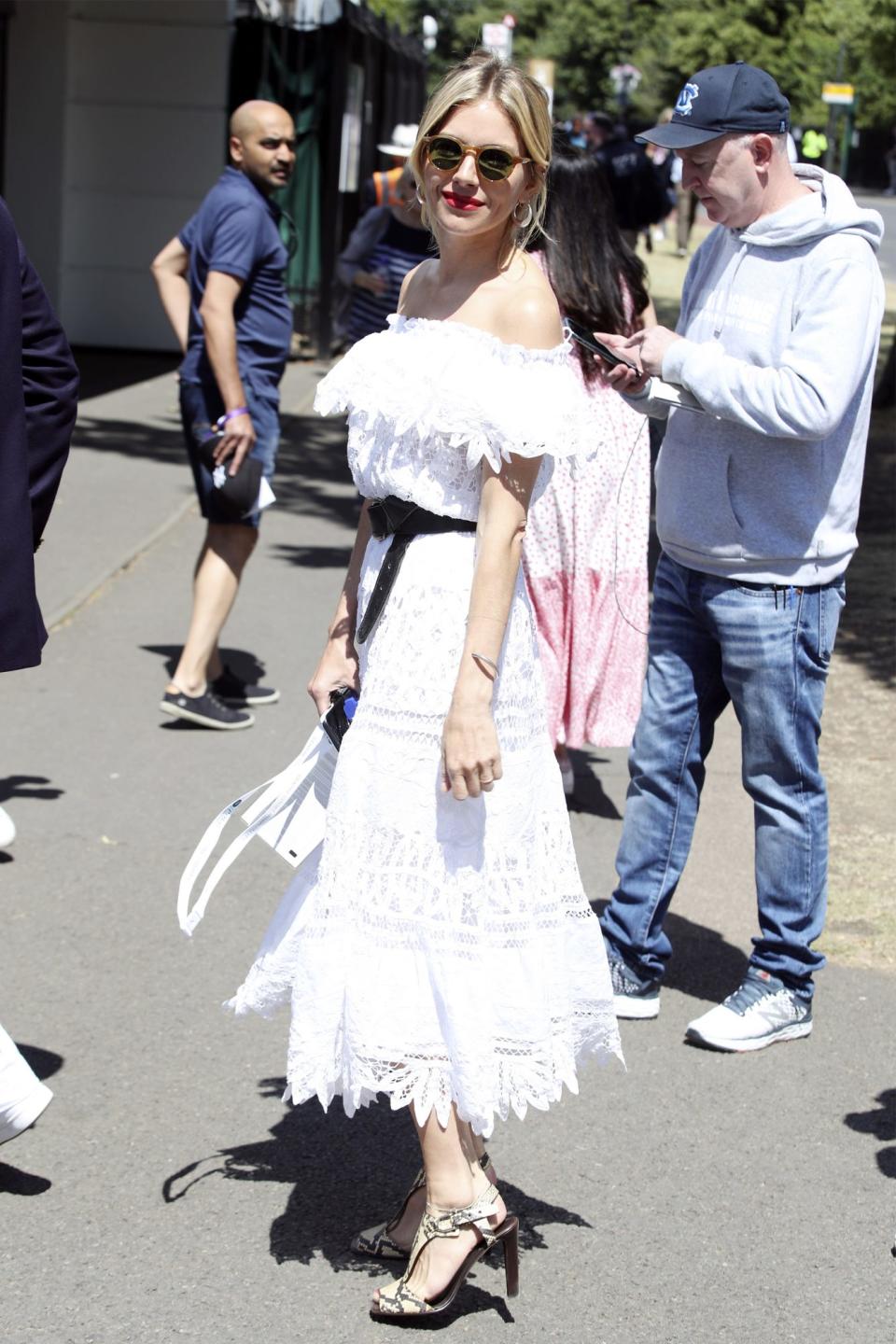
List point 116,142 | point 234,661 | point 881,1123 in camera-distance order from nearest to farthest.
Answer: point 881,1123 → point 234,661 → point 116,142

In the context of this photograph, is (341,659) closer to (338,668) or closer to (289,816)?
(338,668)

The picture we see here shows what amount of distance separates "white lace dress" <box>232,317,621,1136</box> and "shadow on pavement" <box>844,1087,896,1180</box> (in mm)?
1079

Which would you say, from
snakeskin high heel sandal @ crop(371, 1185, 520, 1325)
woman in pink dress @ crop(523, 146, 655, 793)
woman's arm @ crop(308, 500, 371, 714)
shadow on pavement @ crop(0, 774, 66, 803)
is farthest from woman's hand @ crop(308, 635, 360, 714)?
shadow on pavement @ crop(0, 774, 66, 803)

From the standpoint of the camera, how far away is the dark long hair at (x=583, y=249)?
17.6ft

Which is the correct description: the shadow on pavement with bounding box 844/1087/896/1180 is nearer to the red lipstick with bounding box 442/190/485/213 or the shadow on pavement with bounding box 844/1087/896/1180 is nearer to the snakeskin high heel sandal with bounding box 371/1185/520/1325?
the snakeskin high heel sandal with bounding box 371/1185/520/1325

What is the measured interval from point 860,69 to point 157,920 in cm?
3975

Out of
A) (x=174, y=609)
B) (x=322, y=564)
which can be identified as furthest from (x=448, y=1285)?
(x=322, y=564)

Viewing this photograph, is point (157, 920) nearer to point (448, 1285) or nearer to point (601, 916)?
point (601, 916)

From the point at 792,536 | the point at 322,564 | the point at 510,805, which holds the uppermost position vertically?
the point at 792,536

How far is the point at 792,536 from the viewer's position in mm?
3982

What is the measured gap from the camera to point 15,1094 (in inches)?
131

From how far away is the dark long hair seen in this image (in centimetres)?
536

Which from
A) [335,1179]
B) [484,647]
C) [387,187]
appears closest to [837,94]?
[387,187]

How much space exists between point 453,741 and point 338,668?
0.47 meters
